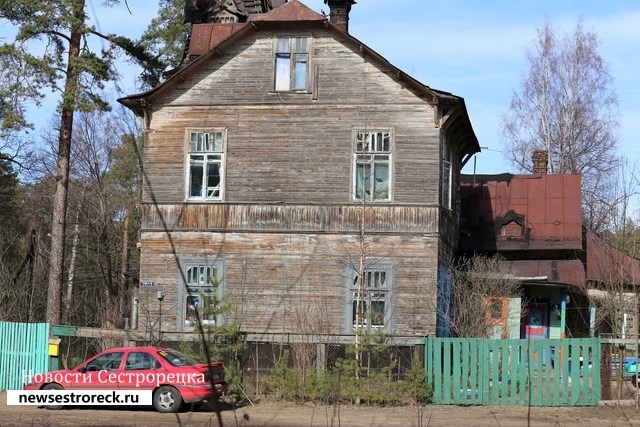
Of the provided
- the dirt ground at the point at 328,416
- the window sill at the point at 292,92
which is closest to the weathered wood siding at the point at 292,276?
the dirt ground at the point at 328,416

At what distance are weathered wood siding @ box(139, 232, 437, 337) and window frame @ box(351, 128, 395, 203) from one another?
1173mm

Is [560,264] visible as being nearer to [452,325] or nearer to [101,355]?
[452,325]

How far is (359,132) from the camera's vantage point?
958 inches

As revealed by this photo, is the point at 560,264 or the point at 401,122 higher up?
the point at 401,122

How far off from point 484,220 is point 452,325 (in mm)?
8588

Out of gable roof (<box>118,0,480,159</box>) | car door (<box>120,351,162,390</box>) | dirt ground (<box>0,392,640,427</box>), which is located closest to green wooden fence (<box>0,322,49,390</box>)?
dirt ground (<box>0,392,640,427</box>)

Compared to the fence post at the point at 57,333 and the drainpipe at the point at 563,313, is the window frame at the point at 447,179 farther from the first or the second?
the fence post at the point at 57,333

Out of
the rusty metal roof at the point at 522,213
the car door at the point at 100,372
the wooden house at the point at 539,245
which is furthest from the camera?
the rusty metal roof at the point at 522,213

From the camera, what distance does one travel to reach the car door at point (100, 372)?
18578 millimetres

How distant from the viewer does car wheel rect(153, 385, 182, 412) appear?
1816cm

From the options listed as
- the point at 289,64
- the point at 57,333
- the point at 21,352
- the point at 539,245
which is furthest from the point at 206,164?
the point at 539,245

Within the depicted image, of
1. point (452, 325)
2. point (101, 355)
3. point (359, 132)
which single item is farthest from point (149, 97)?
point (452, 325)

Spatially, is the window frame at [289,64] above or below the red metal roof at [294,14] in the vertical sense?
below

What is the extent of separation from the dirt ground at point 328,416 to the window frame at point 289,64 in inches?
354
